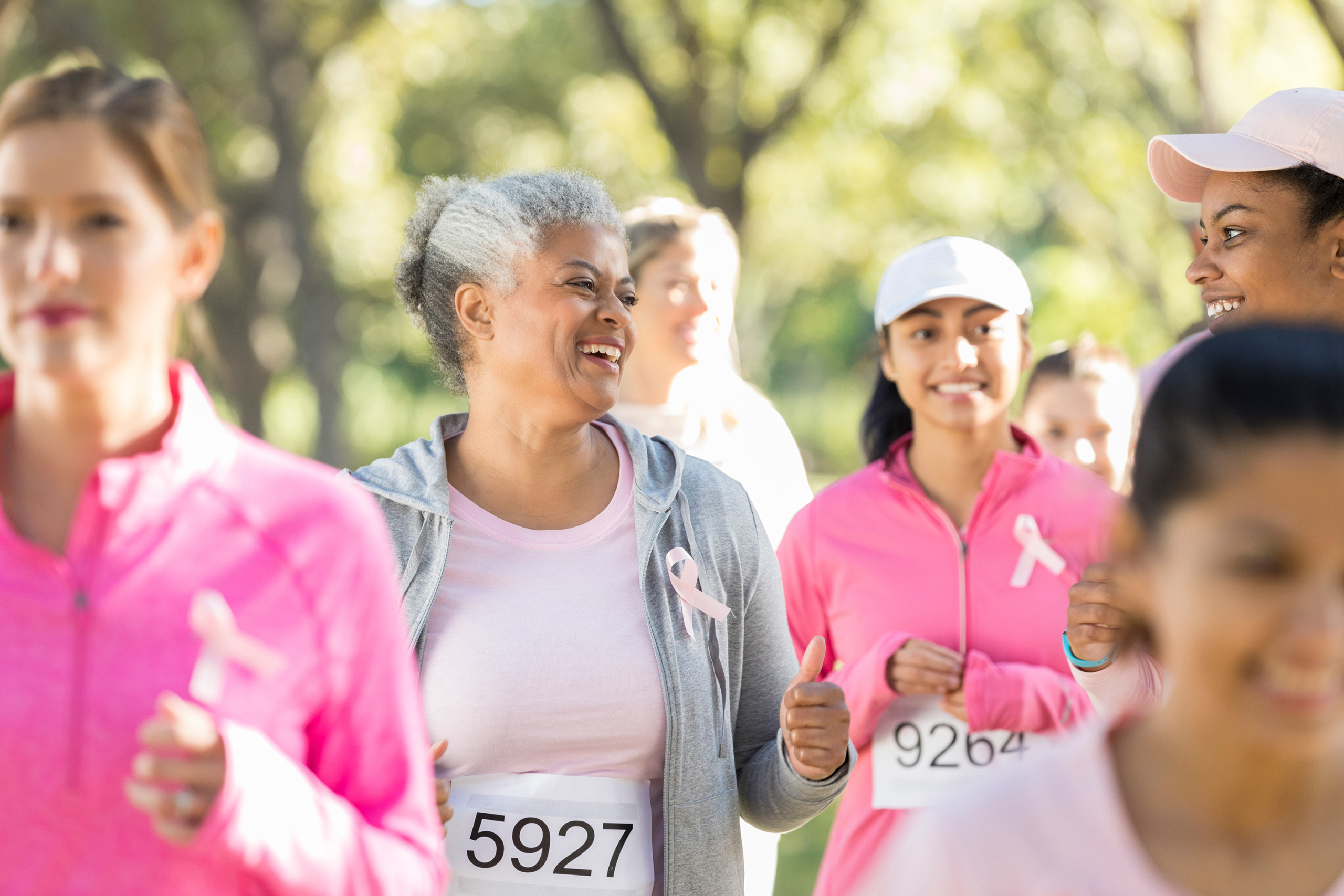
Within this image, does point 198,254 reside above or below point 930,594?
above

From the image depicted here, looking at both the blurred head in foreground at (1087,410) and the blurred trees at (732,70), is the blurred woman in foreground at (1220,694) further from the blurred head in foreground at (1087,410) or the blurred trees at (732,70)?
the blurred trees at (732,70)

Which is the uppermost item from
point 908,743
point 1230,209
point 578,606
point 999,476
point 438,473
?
point 1230,209

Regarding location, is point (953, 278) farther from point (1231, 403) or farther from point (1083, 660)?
point (1231, 403)

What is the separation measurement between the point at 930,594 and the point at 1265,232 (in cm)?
113

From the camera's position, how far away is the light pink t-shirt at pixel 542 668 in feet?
8.71

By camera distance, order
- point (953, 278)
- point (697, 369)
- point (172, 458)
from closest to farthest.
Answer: point (172, 458), point (953, 278), point (697, 369)

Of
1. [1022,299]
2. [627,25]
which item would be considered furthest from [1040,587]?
[627,25]

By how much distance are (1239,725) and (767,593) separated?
157 cm

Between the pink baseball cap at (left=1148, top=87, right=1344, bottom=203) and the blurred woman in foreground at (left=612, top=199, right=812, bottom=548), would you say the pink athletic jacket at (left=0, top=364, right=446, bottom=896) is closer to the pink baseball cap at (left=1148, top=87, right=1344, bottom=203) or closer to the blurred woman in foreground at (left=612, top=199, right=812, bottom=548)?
the pink baseball cap at (left=1148, top=87, right=1344, bottom=203)

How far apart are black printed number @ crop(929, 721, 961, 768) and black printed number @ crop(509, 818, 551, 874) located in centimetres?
111

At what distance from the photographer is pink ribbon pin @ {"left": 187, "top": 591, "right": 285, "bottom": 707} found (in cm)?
165

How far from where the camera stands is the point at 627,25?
14.5 metres

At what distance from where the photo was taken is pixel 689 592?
278 centimetres

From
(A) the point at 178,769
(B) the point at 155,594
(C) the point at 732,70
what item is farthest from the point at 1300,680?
(C) the point at 732,70
